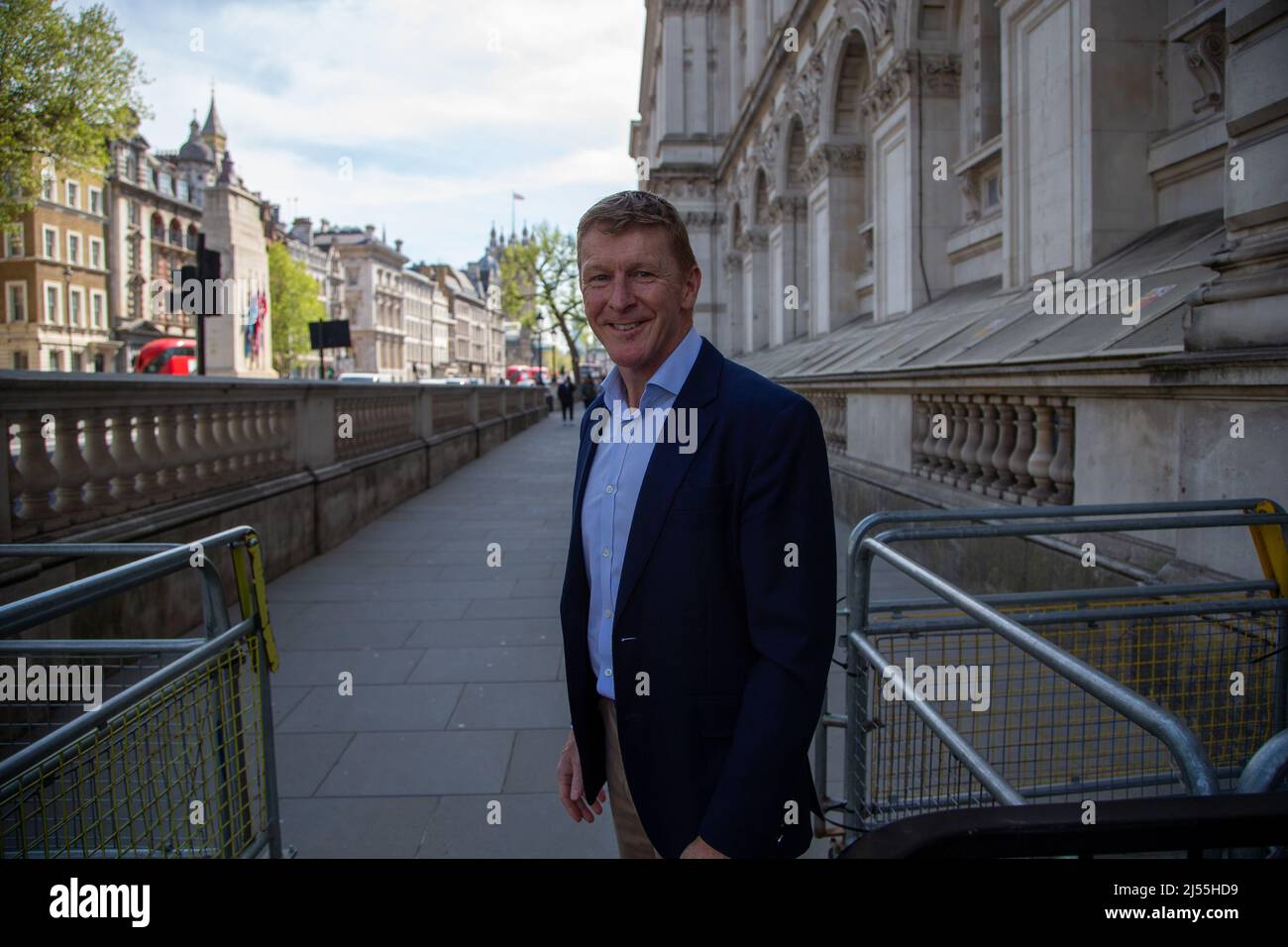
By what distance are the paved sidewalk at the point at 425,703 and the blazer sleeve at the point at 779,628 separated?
2.25m

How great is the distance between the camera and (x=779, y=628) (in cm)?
180

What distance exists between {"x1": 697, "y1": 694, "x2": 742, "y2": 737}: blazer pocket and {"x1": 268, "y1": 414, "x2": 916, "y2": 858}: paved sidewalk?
84.8 inches

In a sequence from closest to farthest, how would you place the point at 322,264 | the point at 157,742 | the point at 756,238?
1. the point at 157,742
2. the point at 756,238
3. the point at 322,264

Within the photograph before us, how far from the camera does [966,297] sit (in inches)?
493

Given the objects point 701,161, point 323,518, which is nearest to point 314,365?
point 701,161

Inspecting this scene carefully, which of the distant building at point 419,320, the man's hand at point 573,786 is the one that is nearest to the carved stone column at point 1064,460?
the man's hand at point 573,786

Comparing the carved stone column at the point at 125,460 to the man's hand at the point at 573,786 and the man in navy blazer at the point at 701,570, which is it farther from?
the man in navy blazer at the point at 701,570

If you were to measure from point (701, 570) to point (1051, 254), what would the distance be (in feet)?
28.3

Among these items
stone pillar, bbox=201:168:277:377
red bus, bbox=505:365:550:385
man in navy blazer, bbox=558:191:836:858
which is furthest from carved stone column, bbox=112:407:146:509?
red bus, bbox=505:365:550:385

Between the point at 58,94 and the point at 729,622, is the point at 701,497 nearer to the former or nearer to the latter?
the point at 729,622

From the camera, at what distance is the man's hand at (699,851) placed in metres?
1.75

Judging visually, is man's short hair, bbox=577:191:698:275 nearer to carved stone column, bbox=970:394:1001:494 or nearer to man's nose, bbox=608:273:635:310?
man's nose, bbox=608:273:635:310

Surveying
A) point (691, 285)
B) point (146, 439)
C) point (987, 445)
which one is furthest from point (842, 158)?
point (691, 285)

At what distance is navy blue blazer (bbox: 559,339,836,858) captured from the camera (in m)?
1.76
